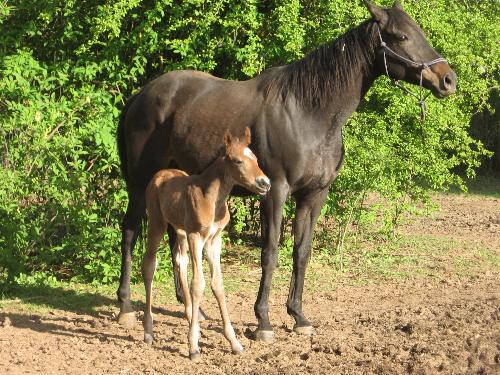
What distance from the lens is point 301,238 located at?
7492mm

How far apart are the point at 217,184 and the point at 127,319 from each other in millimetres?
1887

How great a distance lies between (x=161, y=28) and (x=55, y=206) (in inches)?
102

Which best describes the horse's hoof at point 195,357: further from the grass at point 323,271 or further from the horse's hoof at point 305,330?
the grass at point 323,271

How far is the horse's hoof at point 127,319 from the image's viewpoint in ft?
25.0

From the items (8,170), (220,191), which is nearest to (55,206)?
(8,170)

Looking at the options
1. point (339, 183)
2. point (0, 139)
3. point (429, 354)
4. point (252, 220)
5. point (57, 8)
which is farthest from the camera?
point (252, 220)

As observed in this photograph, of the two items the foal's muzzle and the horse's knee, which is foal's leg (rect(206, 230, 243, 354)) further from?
the foal's muzzle

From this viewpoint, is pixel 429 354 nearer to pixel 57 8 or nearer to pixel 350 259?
pixel 350 259

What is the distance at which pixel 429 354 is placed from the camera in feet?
19.4

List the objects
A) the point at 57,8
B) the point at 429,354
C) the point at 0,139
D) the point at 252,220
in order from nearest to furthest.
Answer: the point at 429,354 < the point at 0,139 < the point at 57,8 < the point at 252,220

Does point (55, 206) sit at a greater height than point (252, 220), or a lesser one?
greater

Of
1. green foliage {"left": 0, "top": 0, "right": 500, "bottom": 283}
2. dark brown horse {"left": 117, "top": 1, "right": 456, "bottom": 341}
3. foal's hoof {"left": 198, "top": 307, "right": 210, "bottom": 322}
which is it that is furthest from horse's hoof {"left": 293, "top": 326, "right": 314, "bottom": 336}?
green foliage {"left": 0, "top": 0, "right": 500, "bottom": 283}

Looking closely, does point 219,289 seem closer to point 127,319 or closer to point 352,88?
point 127,319

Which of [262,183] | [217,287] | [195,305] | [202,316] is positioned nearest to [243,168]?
[262,183]
